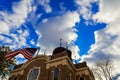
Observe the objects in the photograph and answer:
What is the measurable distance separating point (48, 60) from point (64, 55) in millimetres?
3156

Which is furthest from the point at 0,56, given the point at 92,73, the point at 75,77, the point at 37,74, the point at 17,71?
the point at 92,73

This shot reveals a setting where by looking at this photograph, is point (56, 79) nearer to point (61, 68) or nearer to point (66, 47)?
point (61, 68)

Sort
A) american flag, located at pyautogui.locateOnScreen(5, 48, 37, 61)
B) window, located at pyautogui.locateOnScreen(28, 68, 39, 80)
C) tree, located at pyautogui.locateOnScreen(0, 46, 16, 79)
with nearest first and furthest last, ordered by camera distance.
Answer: american flag, located at pyautogui.locateOnScreen(5, 48, 37, 61), window, located at pyautogui.locateOnScreen(28, 68, 39, 80), tree, located at pyautogui.locateOnScreen(0, 46, 16, 79)

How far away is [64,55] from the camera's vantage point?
3120 cm

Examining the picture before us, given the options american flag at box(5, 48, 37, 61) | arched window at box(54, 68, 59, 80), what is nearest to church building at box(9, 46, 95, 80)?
arched window at box(54, 68, 59, 80)

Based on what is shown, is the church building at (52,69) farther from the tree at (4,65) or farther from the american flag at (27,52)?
the american flag at (27,52)

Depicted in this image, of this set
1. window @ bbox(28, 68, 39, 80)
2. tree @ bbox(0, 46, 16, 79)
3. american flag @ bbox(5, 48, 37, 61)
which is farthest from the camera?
tree @ bbox(0, 46, 16, 79)

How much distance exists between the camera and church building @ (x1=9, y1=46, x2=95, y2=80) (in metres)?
30.3

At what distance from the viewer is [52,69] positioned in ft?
102

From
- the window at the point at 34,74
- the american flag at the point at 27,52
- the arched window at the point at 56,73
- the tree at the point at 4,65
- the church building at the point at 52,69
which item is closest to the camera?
the american flag at the point at 27,52

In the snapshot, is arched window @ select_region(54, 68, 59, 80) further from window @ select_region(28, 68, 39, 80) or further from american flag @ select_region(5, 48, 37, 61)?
american flag @ select_region(5, 48, 37, 61)

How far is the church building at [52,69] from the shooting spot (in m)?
30.3

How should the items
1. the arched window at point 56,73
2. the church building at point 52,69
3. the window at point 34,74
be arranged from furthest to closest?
the window at point 34,74, the church building at point 52,69, the arched window at point 56,73

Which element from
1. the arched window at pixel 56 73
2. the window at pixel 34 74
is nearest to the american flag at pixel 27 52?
the arched window at pixel 56 73
